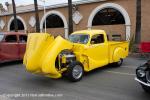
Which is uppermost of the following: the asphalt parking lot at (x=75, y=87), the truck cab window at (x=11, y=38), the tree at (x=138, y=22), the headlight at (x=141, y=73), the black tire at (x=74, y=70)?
the tree at (x=138, y=22)

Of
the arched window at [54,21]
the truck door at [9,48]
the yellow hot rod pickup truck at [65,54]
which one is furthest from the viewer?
the arched window at [54,21]

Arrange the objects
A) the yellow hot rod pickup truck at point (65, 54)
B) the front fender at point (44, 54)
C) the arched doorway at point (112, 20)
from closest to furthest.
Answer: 1. the front fender at point (44, 54)
2. the yellow hot rod pickup truck at point (65, 54)
3. the arched doorway at point (112, 20)

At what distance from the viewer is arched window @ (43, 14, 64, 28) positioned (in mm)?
26611

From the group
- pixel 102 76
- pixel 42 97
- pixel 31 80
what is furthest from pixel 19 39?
pixel 42 97

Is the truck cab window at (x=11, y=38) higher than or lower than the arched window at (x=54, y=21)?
lower

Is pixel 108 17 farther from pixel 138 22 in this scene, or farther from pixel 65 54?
pixel 65 54

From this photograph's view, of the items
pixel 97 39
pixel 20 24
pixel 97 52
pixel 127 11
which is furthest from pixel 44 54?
pixel 20 24

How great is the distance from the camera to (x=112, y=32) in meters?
22.2

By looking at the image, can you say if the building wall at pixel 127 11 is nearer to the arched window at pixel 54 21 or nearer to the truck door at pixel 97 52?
the arched window at pixel 54 21

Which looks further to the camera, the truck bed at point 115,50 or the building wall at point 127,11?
the building wall at point 127,11

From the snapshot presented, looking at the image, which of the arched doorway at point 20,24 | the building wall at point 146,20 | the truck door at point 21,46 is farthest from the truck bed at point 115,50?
the arched doorway at point 20,24

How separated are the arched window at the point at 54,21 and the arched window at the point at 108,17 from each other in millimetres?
4429

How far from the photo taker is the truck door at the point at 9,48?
1206 cm

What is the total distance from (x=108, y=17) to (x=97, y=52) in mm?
12994
